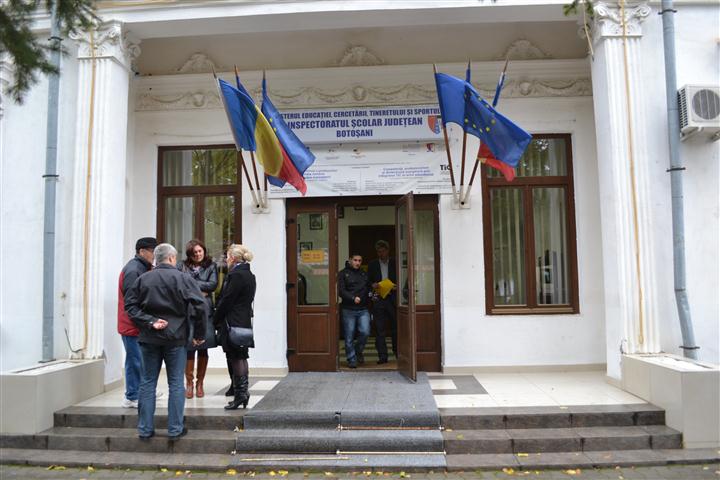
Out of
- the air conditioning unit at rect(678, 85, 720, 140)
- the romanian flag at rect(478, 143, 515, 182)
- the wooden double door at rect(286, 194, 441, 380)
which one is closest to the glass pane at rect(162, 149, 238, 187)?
the wooden double door at rect(286, 194, 441, 380)

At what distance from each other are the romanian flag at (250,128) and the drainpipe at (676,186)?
4474mm

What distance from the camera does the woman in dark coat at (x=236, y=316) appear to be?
540 cm

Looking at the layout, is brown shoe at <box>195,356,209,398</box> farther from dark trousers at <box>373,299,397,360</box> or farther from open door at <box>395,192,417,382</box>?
dark trousers at <box>373,299,397,360</box>

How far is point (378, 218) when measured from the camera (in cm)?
1255

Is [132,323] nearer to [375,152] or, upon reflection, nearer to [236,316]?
[236,316]

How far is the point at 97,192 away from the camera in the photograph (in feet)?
20.9

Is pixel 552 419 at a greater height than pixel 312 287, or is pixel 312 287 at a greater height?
pixel 312 287

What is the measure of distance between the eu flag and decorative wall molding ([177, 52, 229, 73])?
3834mm

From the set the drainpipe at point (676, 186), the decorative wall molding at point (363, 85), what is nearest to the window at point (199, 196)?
the decorative wall molding at point (363, 85)

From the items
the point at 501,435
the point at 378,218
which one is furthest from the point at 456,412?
the point at 378,218

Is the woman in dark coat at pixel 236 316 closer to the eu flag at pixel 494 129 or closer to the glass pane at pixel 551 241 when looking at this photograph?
the eu flag at pixel 494 129

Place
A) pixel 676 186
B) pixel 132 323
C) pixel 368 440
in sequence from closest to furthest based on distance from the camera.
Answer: pixel 368 440, pixel 132 323, pixel 676 186

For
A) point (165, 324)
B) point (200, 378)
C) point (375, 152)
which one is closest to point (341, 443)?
point (165, 324)

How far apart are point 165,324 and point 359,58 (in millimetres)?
4753
